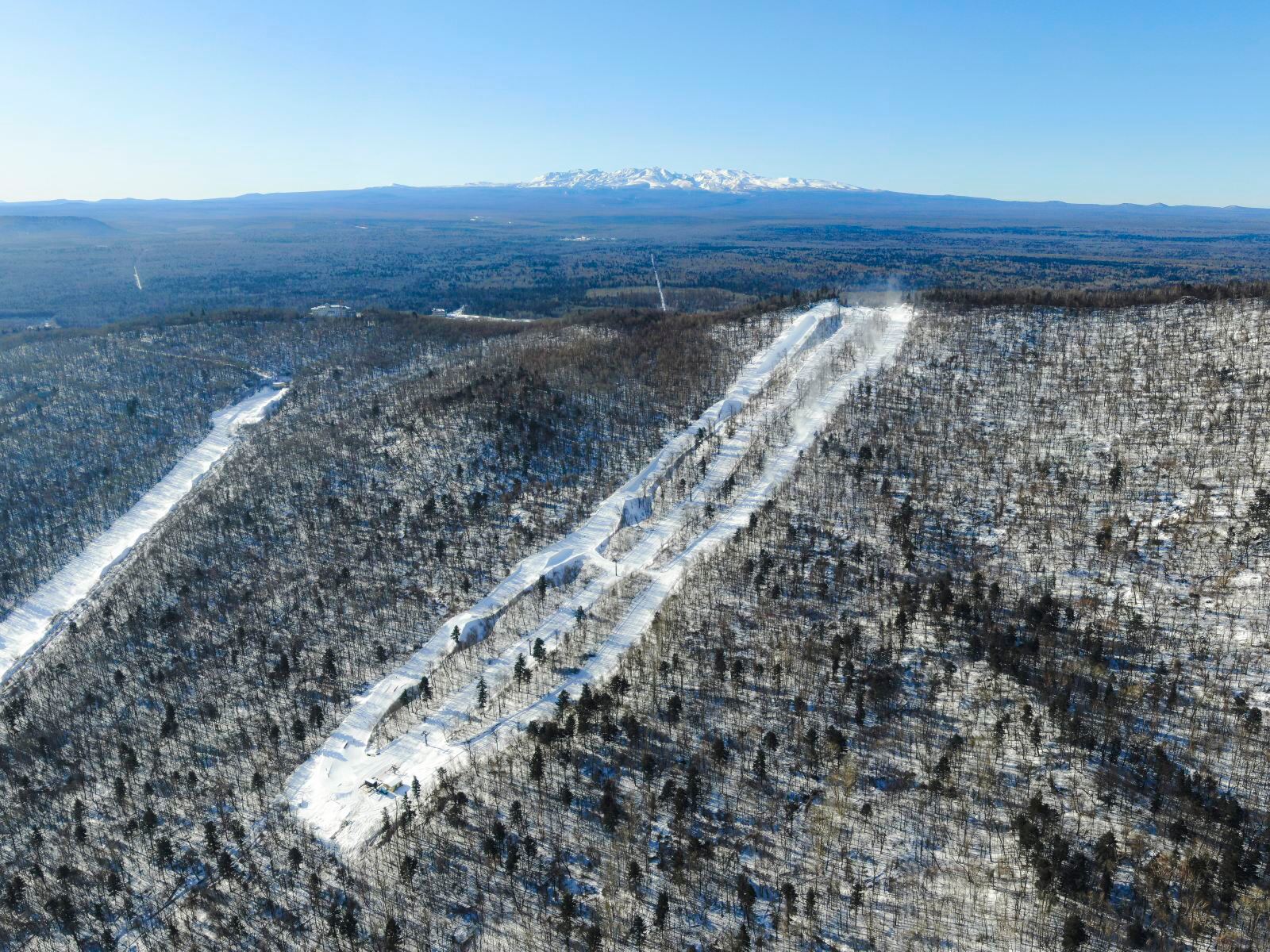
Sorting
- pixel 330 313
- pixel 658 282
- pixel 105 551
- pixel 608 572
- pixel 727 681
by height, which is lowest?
pixel 105 551

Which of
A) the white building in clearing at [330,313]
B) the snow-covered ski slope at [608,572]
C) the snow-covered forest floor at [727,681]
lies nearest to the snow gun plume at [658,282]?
the white building in clearing at [330,313]

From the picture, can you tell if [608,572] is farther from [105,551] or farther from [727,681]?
[105,551]

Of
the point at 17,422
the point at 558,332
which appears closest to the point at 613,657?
the point at 558,332

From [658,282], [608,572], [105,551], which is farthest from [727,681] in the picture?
[658,282]

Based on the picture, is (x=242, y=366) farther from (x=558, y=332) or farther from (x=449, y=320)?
(x=558, y=332)

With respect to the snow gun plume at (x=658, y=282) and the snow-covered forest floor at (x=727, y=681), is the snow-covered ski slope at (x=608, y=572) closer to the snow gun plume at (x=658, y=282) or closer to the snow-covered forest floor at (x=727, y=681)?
the snow-covered forest floor at (x=727, y=681)

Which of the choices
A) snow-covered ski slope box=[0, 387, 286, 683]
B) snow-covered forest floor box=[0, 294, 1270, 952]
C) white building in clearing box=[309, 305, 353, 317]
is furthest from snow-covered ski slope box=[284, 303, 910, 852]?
white building in clearing box=[309, 305, 353, 317]

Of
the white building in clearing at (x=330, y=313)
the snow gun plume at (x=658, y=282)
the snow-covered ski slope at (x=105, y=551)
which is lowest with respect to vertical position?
the snow-covered ski slope at (x=105, y=551)
